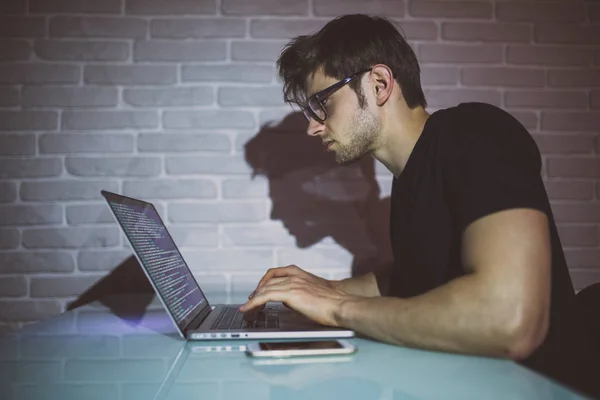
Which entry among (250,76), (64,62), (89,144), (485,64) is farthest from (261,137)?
(485,64)

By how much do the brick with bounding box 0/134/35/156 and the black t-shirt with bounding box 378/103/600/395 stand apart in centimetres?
128

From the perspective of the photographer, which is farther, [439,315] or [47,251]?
[47,251]

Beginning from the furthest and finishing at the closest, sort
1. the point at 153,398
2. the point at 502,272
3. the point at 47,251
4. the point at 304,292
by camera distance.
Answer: the point at 47,251
the point at 304,292
the point at 502,272
the point at 153,398

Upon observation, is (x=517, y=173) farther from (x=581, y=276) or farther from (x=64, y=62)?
(x=64, y=62)

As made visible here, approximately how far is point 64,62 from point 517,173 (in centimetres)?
154

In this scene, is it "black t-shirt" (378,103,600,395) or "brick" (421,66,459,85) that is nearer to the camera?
"black t-shirt" (378,103,600,395)

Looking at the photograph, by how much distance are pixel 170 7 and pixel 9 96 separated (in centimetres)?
63

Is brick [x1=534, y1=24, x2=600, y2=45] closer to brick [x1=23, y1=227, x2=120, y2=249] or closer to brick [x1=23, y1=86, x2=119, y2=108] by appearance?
brick [x1=23, y1=86, x2=119, y2=108]

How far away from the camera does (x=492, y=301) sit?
35.9 inches

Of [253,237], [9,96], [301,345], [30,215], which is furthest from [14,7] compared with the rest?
[301,345]

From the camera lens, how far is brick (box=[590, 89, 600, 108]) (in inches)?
76.5

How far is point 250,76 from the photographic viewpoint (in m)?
1.88

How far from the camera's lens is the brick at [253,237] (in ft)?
6.15

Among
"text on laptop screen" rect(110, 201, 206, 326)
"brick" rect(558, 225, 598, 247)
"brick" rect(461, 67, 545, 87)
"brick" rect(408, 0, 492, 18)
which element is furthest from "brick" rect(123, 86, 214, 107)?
"brick" rect(558, 225, 598, 247)
